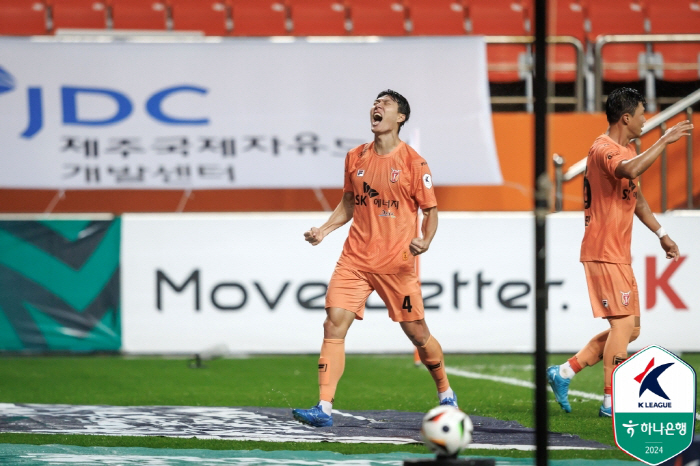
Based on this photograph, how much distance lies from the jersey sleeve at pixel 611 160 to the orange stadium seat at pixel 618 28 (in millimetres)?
7114

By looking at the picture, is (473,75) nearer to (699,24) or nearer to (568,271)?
(568,271)

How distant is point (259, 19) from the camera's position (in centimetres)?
1452

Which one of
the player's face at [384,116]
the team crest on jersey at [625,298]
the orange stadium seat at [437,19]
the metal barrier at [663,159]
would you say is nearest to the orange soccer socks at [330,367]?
the player's face at [384,116]

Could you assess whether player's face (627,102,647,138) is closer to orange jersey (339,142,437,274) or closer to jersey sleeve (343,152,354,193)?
orange jersey (339,142,437,274)

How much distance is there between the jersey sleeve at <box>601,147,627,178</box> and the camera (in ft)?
22.4

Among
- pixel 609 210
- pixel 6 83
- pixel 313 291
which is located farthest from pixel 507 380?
pixel 6 83

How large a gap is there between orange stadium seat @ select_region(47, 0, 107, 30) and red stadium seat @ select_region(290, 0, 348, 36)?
257 centimetres

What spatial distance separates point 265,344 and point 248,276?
720mm

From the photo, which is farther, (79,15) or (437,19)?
(437,19)

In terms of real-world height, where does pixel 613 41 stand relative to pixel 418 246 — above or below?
above

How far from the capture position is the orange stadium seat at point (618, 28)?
45.5 feet

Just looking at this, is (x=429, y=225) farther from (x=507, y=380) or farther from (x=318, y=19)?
(x=318, y=19)

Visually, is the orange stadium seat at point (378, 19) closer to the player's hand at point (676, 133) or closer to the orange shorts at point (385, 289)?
the orange shorts at point (385, 289)

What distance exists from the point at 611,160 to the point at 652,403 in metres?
2.27
